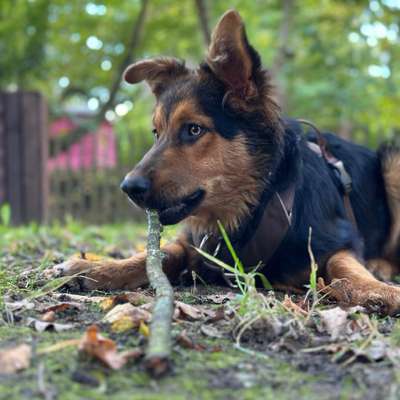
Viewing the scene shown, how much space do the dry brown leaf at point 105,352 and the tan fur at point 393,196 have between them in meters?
3.50

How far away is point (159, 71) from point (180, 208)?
1.28 meters

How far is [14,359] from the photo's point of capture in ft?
7.13

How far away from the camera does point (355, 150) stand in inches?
207

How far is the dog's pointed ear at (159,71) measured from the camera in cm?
453

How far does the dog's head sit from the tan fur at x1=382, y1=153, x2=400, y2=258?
158 cm

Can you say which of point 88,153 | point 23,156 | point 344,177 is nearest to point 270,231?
point 344,177

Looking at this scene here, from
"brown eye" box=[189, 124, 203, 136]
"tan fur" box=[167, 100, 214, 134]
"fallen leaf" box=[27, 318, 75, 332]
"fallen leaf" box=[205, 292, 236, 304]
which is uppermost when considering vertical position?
"tan fur" box=[167, 100, 214, 134]

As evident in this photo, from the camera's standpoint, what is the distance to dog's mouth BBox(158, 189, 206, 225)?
12.4 ft

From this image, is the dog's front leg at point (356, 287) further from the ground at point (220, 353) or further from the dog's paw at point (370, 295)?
the ground at point (220, 353)

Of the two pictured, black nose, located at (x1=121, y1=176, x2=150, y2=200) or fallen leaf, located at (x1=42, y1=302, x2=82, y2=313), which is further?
black nose, located at (x1=121, y1=176, x2=150, y2=200)

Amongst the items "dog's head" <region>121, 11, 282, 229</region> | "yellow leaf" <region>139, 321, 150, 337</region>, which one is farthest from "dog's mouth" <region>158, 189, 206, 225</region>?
"yellow leaf" <region>139, 321, 150, 337</region>

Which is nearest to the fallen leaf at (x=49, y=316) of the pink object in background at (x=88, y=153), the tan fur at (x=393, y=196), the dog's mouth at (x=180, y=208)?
the dog's mouth at (x=180, y=208)

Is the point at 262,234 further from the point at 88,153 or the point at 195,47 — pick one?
the point at 195,47

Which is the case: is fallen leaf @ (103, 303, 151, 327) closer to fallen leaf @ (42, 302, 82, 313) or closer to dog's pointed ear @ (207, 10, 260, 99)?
fallen leaf @ (42, 302, 82, 313)
